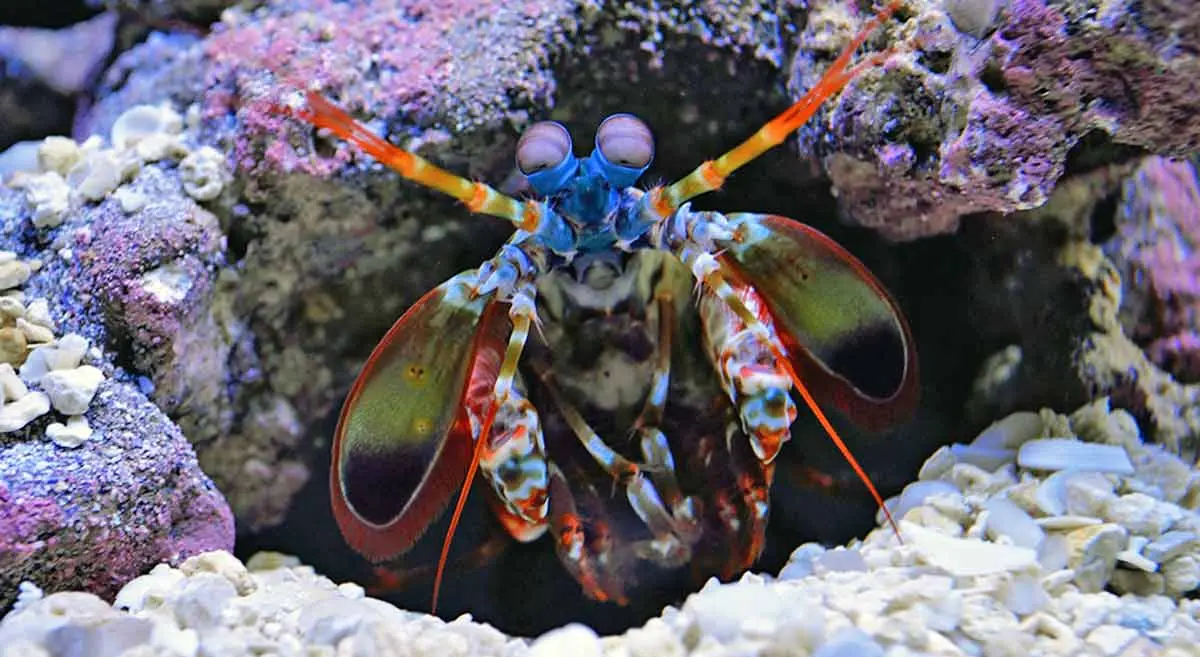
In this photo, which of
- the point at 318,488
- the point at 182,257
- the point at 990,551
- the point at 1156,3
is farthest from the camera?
the point at 318,488

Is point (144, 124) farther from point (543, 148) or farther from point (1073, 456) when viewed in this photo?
point (1073, 456)

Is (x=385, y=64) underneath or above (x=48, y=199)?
above

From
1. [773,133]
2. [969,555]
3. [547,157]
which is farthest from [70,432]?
[969,555]

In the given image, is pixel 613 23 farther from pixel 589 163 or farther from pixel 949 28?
pixel 949 28

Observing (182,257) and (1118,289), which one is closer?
(182,257)

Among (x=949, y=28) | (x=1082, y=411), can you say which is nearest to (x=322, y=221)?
(x=949, y=28)

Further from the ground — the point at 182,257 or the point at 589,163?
the point at 589,163
